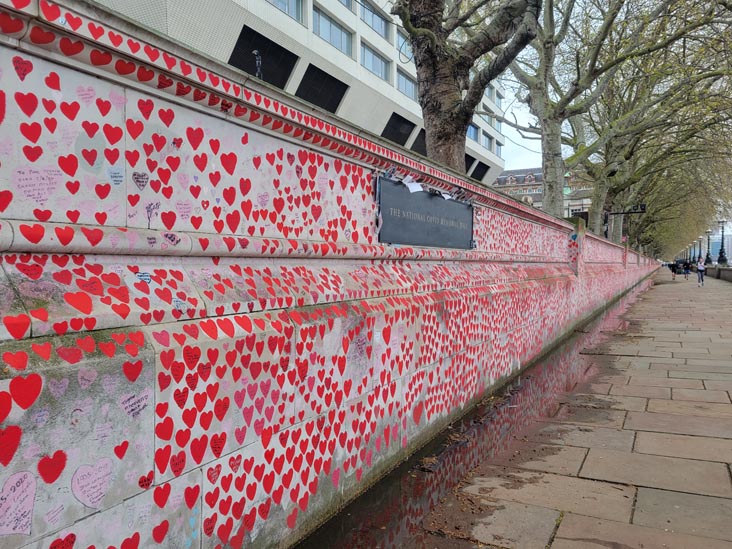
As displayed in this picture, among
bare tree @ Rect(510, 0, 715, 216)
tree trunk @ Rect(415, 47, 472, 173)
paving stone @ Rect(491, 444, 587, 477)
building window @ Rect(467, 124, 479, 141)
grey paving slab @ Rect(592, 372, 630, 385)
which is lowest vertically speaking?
paving stone @ Rect(491, 444, 587, 477)

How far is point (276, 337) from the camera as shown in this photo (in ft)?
8.05

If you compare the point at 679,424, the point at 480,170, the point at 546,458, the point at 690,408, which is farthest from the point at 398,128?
the point at 546,458

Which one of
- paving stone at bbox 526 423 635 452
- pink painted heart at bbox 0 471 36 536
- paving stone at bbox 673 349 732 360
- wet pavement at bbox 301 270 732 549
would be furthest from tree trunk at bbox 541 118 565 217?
pink painted heart at bbox 0 471 36 536

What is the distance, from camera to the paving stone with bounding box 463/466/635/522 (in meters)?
3.00

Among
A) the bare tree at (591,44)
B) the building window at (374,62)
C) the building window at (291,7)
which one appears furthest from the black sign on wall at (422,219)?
the building window at (374,62)

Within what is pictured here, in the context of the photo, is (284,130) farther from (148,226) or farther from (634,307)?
(634,307)

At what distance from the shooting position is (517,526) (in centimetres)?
279

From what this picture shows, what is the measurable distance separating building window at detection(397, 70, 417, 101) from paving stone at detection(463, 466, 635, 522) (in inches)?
1375

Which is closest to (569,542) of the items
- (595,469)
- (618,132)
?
(595,469)

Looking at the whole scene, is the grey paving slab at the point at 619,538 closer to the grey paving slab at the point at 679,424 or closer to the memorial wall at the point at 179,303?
the memorial wall at the point at 179,303

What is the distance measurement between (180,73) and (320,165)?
44.8 inches

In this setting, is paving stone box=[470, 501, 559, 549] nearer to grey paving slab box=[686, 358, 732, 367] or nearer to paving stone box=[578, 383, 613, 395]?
paving stone box=[578, 383, 613, 395]

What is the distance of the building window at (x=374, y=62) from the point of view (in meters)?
32.4

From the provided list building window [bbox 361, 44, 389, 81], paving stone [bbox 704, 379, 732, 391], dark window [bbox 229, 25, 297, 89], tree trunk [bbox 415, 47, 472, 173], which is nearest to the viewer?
paving stone [bbox 704, 379, 732, 391]
